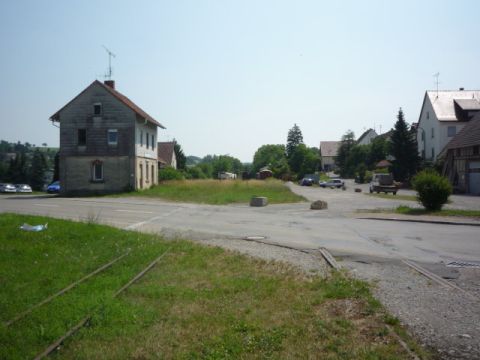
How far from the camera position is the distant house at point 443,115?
193 ft

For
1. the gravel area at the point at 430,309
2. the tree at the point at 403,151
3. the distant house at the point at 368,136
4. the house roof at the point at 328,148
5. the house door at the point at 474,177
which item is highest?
the distant house at the point at 368,136

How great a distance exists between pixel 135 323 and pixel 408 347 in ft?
10.4

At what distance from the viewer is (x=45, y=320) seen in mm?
5473

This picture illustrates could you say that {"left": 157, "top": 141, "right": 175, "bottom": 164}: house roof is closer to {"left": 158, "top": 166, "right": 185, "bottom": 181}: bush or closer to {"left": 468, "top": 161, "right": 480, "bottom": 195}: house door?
{"left": 158, "top": 166, "right": 185, "bottom": 181}: bush

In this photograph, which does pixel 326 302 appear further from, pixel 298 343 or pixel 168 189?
pixel 168 189

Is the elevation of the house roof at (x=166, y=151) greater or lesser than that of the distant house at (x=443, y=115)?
lesser

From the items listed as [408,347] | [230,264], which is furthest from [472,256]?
[408,347]

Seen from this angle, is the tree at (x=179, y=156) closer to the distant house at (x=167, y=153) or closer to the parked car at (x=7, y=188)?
the distant house at (x=167, y=153)

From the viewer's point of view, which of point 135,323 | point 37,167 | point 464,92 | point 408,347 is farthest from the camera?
point 37,167

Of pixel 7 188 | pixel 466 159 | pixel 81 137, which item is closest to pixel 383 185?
pixel 466 159

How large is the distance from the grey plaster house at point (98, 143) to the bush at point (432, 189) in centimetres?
2444

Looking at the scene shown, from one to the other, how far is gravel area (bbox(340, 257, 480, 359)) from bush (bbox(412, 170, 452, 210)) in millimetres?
13792

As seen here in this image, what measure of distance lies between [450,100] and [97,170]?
49329 millimetres

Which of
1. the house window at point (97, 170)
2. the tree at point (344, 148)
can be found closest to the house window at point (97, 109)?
the house window at point (97, 170)
